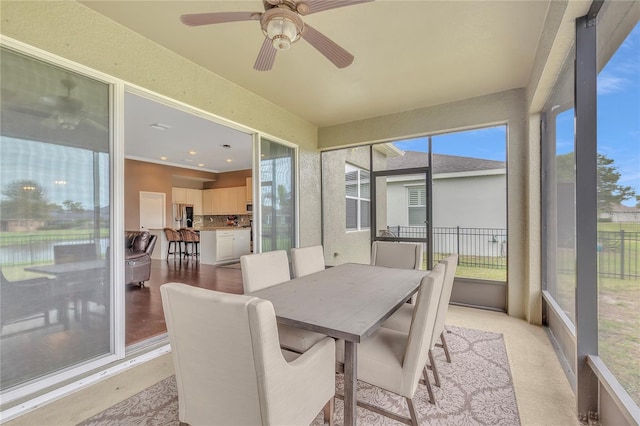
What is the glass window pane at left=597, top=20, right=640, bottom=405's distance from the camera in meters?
1.32

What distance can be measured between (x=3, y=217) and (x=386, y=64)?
3231mm

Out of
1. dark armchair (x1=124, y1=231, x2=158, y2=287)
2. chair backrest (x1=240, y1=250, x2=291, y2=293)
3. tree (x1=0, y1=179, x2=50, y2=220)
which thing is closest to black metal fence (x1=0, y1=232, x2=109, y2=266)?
tree (x1=0, y1=179, x2=50, y2=220)

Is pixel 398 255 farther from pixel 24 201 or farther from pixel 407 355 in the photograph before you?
pixel 24 201

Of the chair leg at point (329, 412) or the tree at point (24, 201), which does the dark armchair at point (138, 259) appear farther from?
the chair leg at point (329, 412)

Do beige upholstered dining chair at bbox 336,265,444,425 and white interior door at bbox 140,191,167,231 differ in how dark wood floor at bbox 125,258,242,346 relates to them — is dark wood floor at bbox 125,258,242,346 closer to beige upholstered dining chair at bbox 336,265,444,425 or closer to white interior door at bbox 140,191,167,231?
white interior door at bbox 140,191,167,231

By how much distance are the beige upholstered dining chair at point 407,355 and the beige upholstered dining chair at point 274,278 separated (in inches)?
13.6

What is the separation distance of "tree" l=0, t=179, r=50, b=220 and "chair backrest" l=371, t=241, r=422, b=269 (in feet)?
9.59

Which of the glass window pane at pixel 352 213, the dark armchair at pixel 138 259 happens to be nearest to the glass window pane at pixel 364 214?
the glass window pane at pixel 352 213

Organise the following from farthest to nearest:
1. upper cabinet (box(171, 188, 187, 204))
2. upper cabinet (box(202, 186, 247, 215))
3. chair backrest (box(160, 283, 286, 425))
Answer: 1. upper cabinet (box(202, 186, 247, 215))
2. upper cabinet (box(171, 188, 187, 204))
3. chair backrest (box(160, 283, 286, 425))

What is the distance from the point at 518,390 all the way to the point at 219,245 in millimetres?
6120

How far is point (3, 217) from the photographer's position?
174cm

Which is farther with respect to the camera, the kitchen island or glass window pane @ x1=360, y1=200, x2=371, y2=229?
the kitchen island

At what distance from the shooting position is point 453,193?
3959 mm

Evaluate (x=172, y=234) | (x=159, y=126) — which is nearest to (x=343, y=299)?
(x=159, y=126)
